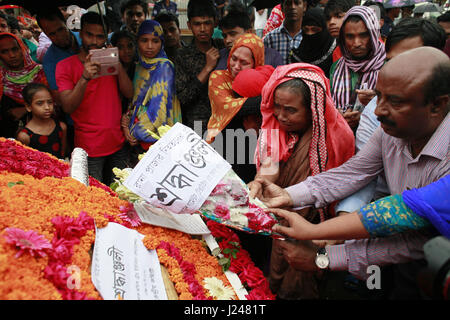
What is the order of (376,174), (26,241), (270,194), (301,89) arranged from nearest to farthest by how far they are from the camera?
(26,241) < (376,174) < (270,194) < (301,89)

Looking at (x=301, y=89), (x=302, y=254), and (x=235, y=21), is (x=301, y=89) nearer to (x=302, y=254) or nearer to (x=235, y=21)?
(x=302, y=254)

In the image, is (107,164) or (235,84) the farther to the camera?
(107,164)

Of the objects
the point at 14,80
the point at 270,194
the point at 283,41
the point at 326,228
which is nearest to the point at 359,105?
the point at 270,194

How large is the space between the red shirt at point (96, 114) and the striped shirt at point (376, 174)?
87.9 inches

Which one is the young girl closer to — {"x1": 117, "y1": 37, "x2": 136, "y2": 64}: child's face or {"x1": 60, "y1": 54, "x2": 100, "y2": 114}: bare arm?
{"x1": 60, "y1": 54, "x2": 100, "y2": 114}: bare arm

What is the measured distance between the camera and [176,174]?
1.36m

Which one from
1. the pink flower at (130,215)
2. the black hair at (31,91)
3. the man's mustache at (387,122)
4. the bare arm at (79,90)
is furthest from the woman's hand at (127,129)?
the man's mustache at (387,122)

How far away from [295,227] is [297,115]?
0.74 metres

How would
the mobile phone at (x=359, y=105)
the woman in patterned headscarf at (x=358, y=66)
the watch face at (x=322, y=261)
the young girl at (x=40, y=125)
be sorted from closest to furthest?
the watch face at (x=322, y=261) < the mobile phone at (x=359, y=105) < the woman in patterned headscarf at (x=358, y=66) < the young girl at (x=40, y=125)

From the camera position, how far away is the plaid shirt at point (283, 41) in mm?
3883

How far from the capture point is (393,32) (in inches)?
85.0

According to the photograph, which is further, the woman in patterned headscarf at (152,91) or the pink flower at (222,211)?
the woman in patterned headscarf at (152,91)

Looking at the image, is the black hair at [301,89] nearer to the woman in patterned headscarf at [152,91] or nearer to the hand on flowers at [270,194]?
the hand on flowers at [270,194]
